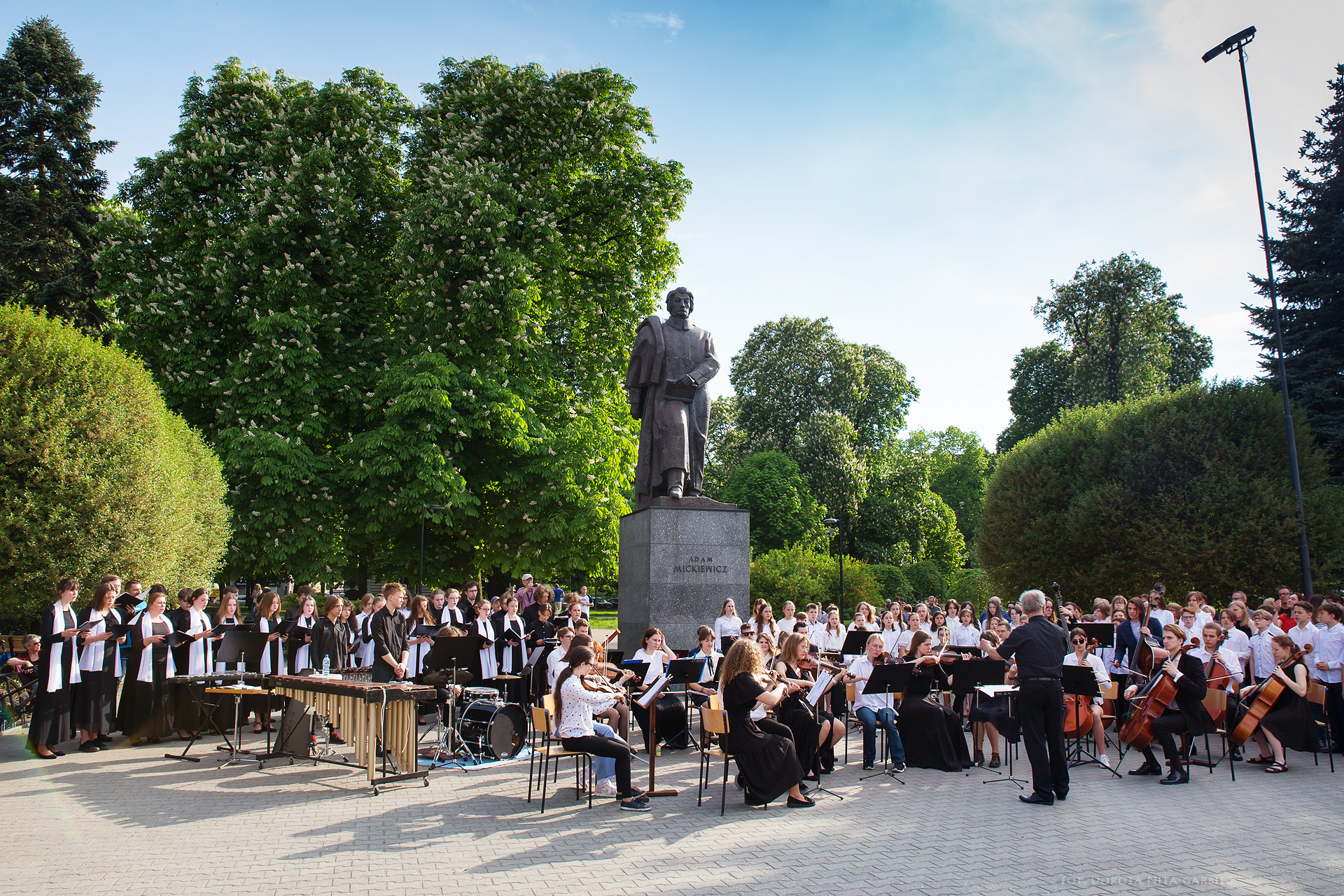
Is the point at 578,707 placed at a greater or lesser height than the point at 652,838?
greater

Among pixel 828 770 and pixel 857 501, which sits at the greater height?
pixel 857 501

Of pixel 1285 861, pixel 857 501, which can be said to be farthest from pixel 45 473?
pixel 857 501

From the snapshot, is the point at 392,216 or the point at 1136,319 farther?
the point at 1136,319

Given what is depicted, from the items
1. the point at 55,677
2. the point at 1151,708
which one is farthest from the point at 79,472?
the point at 1151,708

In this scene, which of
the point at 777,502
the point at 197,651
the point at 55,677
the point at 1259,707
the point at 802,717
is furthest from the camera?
the point at 777,502

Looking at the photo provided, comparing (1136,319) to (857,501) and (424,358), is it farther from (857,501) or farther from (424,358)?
(424,358)

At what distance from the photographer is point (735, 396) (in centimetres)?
4894

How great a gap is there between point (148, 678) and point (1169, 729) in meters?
12.7

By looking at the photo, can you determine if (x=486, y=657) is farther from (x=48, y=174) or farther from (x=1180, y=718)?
(x=48, y=174)

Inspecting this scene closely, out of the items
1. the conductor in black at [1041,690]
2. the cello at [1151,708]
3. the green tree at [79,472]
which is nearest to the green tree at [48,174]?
the green tree at [79,472]

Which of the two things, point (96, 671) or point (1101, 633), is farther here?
point (1101, 633)

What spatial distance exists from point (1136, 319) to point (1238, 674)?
1250 inches

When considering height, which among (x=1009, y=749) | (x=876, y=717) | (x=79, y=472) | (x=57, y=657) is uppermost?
(x=79, y=472)

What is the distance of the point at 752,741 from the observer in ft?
27.4
